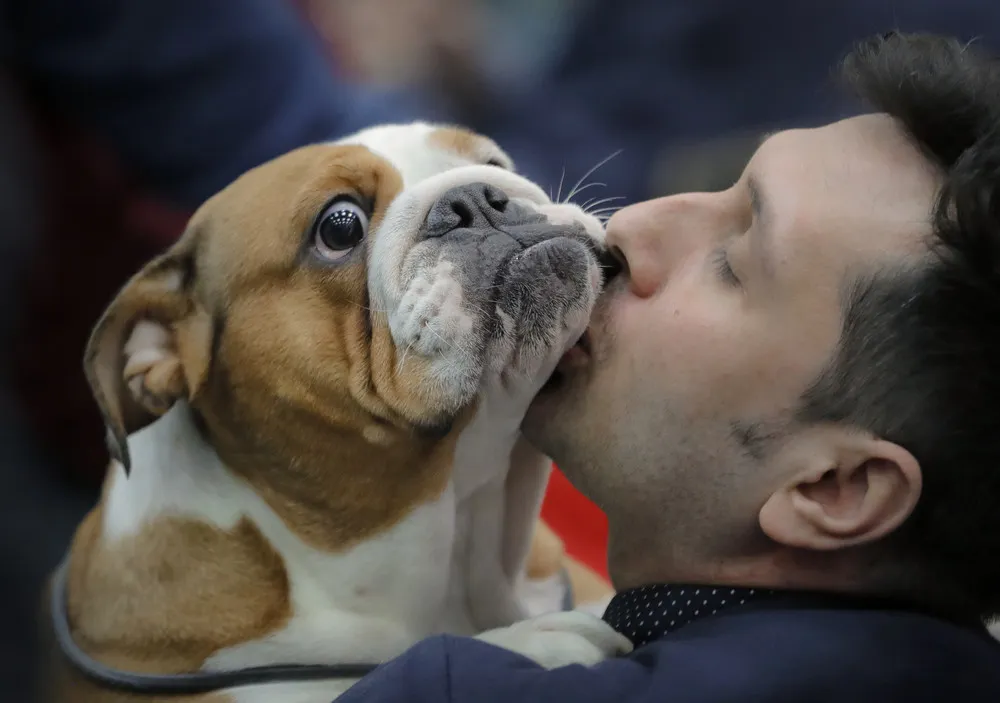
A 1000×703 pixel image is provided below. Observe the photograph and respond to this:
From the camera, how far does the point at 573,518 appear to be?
2.35 m

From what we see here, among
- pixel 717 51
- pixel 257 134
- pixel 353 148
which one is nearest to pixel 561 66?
pixel 717 51

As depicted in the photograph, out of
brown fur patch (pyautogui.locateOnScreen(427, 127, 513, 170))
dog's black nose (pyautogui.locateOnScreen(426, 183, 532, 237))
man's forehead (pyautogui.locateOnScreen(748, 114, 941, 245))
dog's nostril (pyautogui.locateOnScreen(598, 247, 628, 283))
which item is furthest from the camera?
brown fur patch (pyautogui.locateOnScreen(427, 127, 513, 170))

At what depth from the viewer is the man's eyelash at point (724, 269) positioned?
4.14 feet

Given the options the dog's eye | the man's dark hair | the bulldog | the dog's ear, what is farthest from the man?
the dog's ear

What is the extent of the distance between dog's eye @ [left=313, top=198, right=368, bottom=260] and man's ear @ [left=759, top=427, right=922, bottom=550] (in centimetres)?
68

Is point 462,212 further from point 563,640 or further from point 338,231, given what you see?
point 563,640

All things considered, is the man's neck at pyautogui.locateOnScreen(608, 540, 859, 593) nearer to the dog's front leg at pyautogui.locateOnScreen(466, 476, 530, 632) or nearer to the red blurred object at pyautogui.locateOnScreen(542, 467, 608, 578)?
the dog's front leg at pyautogui.locateOnScreen(466, 476, 530, 632)

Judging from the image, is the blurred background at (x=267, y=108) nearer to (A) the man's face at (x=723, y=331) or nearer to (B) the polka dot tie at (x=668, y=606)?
(A) the man's face at (x=723, y=331)

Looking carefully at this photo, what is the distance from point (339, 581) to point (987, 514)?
35.1 inches

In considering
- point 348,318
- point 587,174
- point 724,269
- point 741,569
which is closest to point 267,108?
point 587,174

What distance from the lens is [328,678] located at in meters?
1.35

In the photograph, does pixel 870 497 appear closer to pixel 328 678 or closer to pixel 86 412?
pixel 328 678

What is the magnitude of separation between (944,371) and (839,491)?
201 millimetres

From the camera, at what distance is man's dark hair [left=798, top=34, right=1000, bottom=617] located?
1113 millimetres
